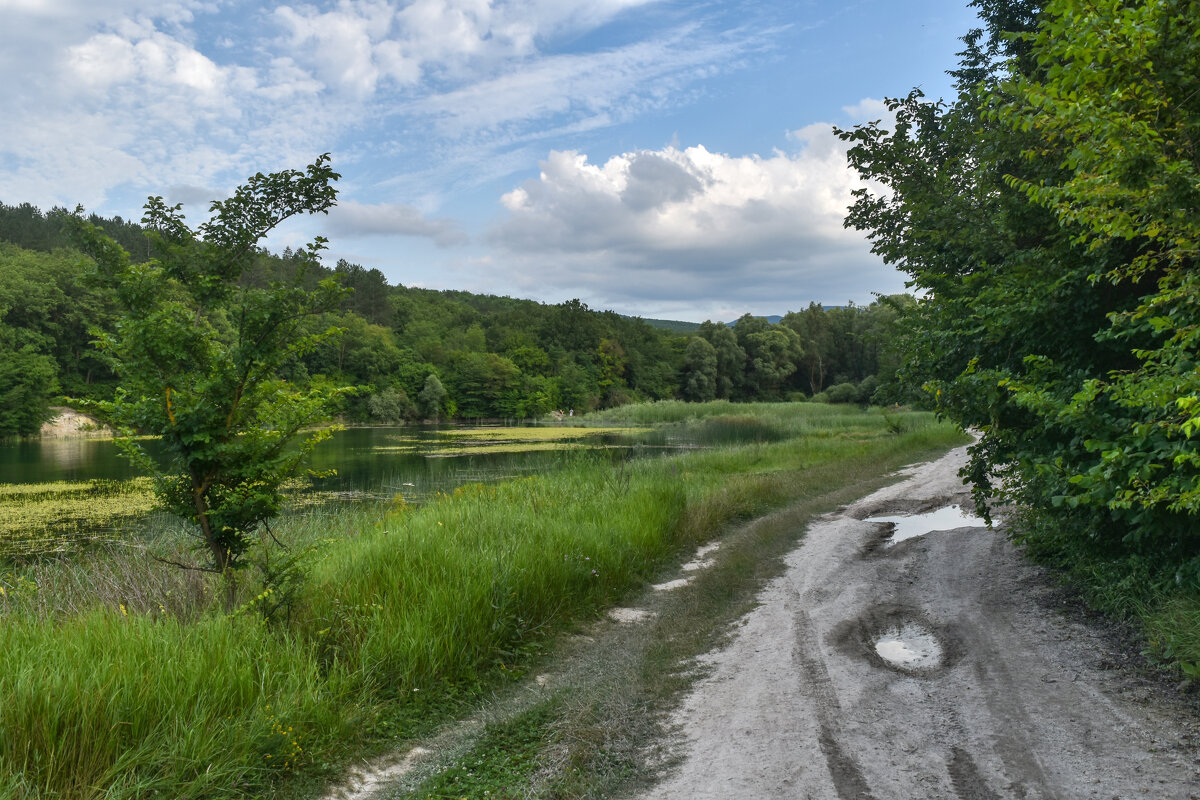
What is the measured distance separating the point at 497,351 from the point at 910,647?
96.8 meters

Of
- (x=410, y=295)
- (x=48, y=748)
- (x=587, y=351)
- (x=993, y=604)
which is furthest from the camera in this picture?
(x=410, y=295)

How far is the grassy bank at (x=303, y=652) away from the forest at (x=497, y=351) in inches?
2284

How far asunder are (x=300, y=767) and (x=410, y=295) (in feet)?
453

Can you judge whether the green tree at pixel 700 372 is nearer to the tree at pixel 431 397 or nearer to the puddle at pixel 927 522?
the tree at pixel 431 397

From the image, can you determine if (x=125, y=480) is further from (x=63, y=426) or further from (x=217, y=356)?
(x=63, y=426)

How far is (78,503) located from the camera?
54.7 ft

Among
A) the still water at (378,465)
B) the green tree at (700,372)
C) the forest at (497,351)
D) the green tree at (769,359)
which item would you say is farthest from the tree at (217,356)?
the green tree at (769,359)

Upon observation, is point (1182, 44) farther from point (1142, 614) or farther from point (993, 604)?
point (993, 604)

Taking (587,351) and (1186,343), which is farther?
(587,351)

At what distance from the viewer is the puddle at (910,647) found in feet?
16.8

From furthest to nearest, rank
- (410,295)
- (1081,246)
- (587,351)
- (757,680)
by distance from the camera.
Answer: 1. (410,295)
2. (587,351)
3. (1081,246)
4. (757,680)

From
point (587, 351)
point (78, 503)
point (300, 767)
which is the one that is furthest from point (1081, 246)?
point (587, 351)

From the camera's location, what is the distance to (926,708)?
14.1ft

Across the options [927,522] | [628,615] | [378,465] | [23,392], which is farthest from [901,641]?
[23,392]
